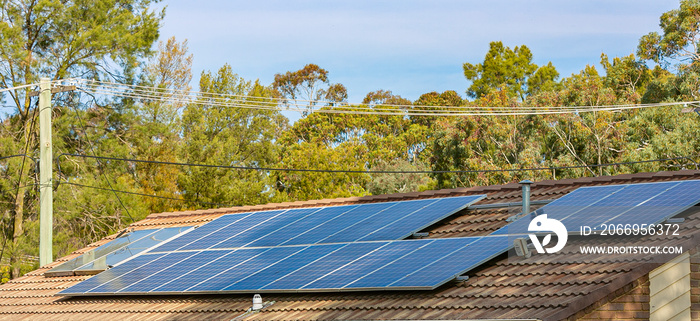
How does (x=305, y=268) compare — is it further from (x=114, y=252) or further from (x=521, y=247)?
→ (x=114, y=252)

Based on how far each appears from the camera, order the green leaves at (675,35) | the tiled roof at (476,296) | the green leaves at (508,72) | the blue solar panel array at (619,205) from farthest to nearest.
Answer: the green leaves at (508,72)
the green leaves at (675,35)
the blue solar panel array at (619,205)
the tiled roof at (476,296)

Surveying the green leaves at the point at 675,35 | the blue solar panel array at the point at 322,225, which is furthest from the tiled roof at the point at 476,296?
the green leaves at the point at 675,35

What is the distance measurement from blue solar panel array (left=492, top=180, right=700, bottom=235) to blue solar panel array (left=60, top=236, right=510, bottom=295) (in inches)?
38.6

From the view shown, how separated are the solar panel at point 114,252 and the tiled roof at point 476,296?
974mm

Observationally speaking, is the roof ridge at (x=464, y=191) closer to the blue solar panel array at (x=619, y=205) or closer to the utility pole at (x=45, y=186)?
the blue solar panel array at (x=619, y=205)

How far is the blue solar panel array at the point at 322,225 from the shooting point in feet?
43.9

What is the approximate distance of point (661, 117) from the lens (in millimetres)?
43250

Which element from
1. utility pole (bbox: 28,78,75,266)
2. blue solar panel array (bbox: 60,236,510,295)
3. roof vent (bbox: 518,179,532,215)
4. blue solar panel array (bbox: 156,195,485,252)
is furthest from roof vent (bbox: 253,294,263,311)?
utility pole (bbox: 28,78,75,266)

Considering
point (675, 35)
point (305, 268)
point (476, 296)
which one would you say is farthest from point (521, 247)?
point (675, 35)

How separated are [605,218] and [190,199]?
39.7 m

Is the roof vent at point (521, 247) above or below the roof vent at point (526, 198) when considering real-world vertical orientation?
below

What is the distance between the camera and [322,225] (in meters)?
14.6

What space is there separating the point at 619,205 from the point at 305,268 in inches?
187

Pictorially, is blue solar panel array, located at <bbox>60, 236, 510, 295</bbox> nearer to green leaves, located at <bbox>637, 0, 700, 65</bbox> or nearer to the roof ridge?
the roof ridge
